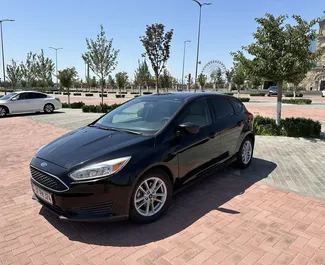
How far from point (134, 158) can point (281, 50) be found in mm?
7421

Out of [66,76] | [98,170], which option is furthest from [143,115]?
[66,76]

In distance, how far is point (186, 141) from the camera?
3.70m

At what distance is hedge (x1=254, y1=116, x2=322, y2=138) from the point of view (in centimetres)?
873

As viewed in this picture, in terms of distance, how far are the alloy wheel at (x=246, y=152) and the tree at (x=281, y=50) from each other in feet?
13.0

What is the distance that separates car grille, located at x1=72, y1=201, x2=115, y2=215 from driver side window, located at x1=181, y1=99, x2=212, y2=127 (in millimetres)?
1605

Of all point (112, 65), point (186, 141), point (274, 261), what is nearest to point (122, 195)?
point (186, 141)

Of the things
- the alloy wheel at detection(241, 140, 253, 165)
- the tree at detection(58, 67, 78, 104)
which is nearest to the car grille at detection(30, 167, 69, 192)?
the alloy wheel at detection(241, 140, 253, 165)

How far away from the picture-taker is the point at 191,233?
3.12m

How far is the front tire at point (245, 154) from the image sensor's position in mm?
5236

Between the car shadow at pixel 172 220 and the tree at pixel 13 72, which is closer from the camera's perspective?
the car shadow at pixel 172 220

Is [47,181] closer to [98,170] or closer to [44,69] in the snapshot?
[98,170]

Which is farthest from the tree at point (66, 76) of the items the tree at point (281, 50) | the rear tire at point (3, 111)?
the tree at point (281, 50)

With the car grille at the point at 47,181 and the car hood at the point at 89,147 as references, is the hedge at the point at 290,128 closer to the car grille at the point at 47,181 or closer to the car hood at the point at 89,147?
the car hood at the point at 89,147

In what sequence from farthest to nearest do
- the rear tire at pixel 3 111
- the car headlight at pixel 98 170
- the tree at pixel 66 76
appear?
1. the tree at pixel 66 76
2. the rear tire at pixel 3 111
3. the car headlight at pixel 98 170
